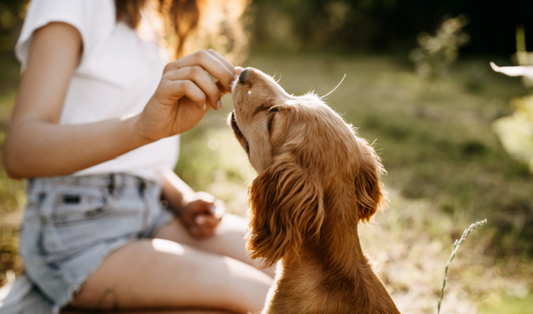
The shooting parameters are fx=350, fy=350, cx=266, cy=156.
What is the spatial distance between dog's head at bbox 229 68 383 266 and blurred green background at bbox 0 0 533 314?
15.1 inches

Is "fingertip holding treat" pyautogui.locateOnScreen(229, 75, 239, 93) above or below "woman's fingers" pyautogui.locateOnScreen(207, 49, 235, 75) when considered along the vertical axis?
below

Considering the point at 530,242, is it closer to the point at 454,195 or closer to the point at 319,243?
the point at 454,195

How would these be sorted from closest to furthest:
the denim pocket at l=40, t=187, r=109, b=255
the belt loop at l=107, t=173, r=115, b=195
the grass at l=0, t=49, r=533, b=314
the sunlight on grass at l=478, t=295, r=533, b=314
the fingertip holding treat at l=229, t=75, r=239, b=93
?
the sunlight on grass at l=478, t=295, r=533, b=314 → the fingertip holding treat at l=229, t=75, r=239, b=93 → the denim pocket at l=40, t=187, r=109, b=255 → the belt loop at l=107, t=173, r=115, b=195 → the grass at l=0, t=49, r=533, b=314

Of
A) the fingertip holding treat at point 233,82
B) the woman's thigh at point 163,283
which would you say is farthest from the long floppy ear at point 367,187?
the woman's thigh at point 163,283

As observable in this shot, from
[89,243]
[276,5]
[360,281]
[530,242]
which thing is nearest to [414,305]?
[360,281]

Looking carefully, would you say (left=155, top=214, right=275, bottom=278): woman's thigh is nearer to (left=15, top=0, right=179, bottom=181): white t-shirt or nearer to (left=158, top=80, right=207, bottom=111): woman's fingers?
(left=15, top=0, right=179, bottom=181): white t-shirt

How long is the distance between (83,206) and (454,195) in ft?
15.1

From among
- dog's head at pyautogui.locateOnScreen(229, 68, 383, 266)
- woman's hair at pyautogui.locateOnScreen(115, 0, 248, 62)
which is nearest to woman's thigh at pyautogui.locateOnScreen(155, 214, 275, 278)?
dog's head at pyautogui.locateOnScreen(229, 68, 383, 266)

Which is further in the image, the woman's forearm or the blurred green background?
the blurred green background

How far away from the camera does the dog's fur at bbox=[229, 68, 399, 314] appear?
1.58m

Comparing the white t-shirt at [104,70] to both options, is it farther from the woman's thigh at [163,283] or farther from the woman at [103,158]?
the woman's thigh at [163,283]

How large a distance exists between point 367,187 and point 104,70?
5.46 feet

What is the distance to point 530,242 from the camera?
3.74 metres

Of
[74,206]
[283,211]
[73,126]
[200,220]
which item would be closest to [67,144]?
[73,126]
